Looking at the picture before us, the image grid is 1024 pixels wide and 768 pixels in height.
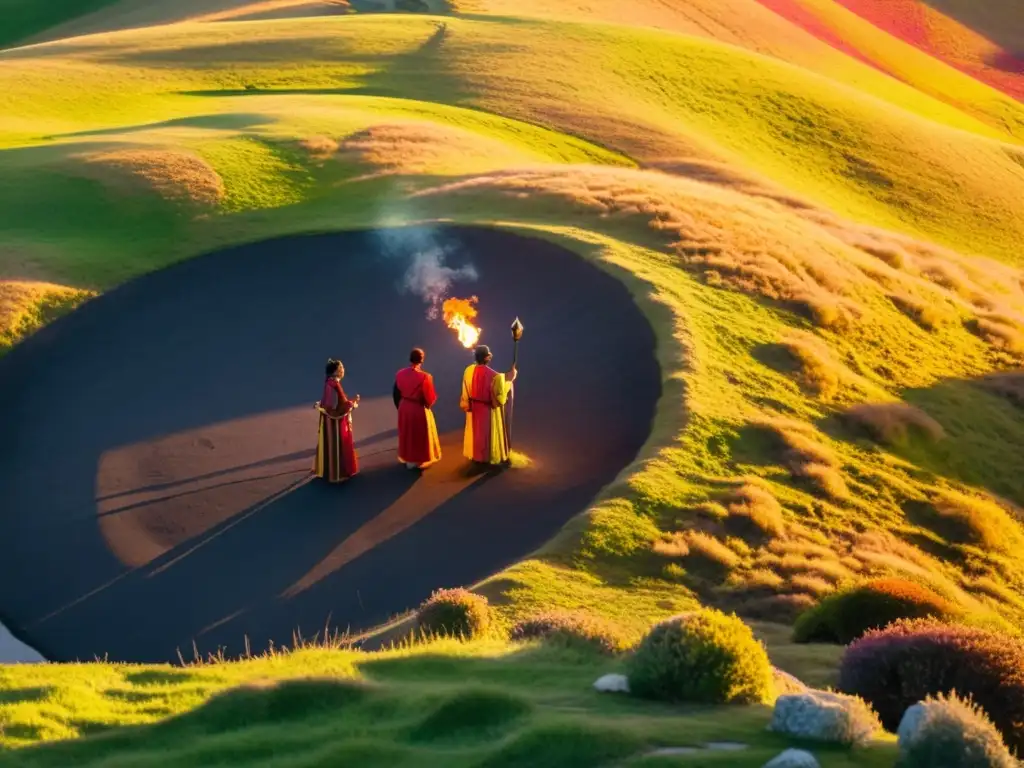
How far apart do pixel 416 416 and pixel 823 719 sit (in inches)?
604

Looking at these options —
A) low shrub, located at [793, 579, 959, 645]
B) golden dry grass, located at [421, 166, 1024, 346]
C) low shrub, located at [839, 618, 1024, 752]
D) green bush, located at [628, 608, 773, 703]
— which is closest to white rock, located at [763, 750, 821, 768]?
green bush, located at [628, 608, 773, 703]

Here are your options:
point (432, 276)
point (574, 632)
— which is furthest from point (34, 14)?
point (574, 632)

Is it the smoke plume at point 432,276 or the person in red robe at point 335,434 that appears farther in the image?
the smoke plume at point 432,276

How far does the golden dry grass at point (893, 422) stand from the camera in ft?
101

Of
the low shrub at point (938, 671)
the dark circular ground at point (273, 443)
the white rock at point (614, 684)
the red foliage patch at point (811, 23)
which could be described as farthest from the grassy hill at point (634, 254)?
the red foliage patch at point (811, 23)

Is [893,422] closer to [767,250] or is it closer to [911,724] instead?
[767,250]

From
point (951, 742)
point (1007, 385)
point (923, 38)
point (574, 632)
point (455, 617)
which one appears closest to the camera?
point (951, 742)

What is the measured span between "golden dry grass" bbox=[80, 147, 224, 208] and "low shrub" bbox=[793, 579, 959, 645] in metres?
25.9

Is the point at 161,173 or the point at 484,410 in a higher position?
the point at 161,173

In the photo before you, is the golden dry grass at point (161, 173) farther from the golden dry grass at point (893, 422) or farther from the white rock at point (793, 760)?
the white rock at point (793, 760)

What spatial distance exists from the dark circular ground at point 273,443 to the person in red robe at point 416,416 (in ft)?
1.27

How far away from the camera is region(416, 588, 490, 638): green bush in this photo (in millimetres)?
17422

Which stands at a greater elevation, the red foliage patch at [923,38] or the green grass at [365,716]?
the red foliage patch at [923,38]

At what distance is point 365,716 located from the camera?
42.0 feet
